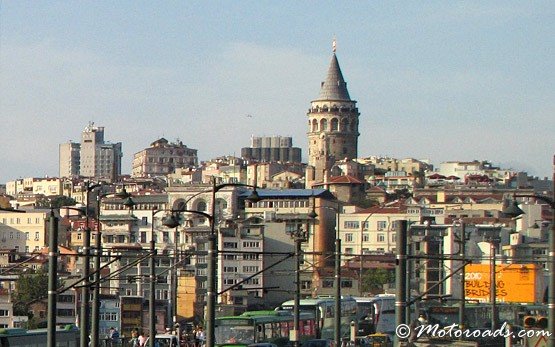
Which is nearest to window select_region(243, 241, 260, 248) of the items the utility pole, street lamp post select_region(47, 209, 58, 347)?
street lamp post select_region(47, 209, 58, 347)

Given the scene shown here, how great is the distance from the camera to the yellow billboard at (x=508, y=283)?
290ft

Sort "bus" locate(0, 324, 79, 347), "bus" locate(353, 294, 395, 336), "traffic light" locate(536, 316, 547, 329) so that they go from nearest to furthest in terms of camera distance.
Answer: "bus" locate(0, 324, 79, 347), "traffic light" locate(536, 316, 547, 329), "bus" locate(353, 294, 395, 336)

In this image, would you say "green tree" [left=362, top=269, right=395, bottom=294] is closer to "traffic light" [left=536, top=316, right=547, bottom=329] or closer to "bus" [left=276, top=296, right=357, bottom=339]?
"bus" [left=276, top=296, right=357, bottom=339]

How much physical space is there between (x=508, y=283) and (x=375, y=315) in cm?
781

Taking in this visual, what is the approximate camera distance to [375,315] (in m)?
85.6

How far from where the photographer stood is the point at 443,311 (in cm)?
7375

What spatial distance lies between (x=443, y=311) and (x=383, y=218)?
10393 centimetres

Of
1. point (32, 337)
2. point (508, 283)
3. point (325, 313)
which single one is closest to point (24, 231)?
point (508, 283)

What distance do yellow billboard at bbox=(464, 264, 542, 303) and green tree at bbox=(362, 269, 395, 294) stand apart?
158ft

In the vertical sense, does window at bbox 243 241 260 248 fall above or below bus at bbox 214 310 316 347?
above

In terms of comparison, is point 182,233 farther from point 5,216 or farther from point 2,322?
point 2,322

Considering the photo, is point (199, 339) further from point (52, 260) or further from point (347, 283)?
point (347, 283)

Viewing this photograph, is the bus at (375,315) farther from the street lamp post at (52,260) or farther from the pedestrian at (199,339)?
the street lamp post at (52,260)

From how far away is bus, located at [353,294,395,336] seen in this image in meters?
84.3
